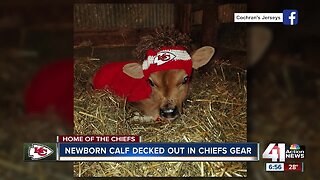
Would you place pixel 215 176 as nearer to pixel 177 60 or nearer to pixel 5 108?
pixel 177 60

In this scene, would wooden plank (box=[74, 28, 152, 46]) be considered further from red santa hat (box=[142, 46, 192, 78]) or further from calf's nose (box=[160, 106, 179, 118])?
calf's nose (box=[160, 106, 179, 118])

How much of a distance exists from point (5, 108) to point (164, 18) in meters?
0.55

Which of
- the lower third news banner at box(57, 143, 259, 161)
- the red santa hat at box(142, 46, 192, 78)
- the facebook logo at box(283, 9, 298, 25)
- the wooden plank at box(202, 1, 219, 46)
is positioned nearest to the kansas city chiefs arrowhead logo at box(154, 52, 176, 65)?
the red santa hat at box(142, 46, 192, 78)

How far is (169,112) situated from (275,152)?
13.8 inches

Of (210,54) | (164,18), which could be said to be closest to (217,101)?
(210,54)

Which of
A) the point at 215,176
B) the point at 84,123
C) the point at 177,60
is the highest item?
the point at 177,60

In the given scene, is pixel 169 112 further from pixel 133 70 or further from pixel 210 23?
pixel 210 23

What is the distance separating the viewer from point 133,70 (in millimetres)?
2434

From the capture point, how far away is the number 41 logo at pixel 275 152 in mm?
2457

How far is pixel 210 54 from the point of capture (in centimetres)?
242

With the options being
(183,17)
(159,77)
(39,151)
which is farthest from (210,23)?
(39,151)

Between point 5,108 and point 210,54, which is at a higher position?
point 210,54

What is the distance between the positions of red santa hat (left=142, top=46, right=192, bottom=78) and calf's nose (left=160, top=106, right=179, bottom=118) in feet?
0.38

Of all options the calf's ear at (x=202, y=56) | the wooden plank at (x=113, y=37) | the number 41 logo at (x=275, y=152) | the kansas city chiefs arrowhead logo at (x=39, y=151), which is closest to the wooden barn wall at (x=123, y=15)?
the wooden plank at (x=113, y=37)
